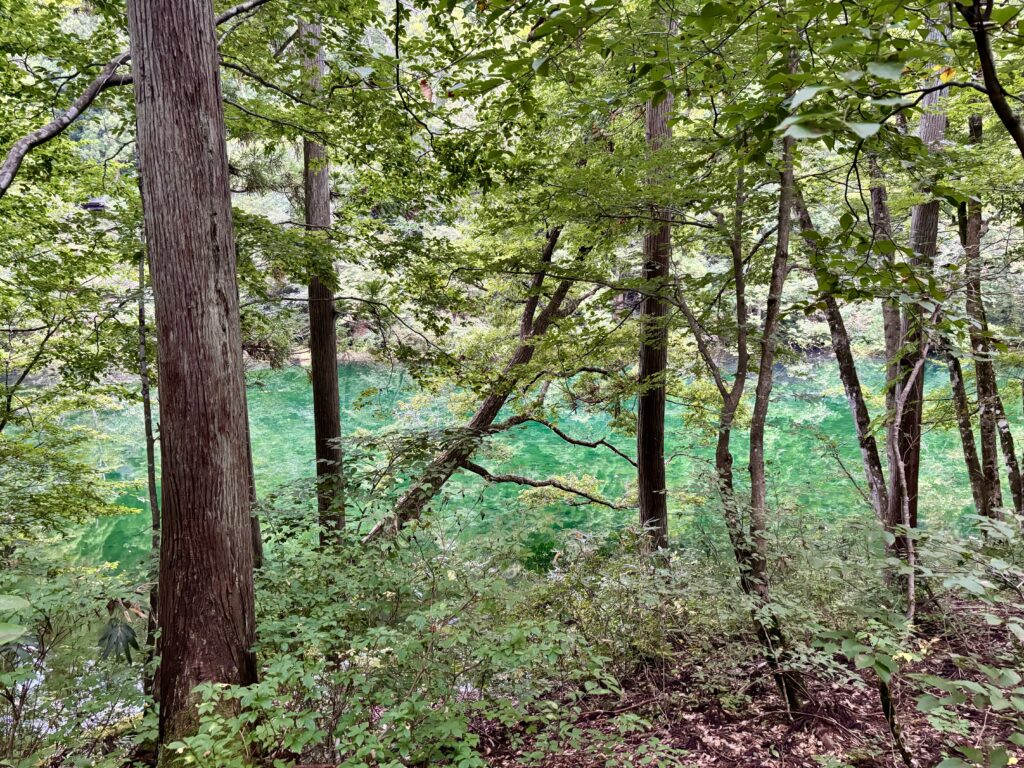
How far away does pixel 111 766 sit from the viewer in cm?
207

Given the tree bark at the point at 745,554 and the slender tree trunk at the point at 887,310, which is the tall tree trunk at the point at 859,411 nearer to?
the slender tree trunk at the point at 887,310

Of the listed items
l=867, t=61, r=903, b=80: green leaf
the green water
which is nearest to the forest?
l=867, t=61, r=903, b=80: green leaf

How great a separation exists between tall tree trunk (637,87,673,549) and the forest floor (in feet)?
6.36

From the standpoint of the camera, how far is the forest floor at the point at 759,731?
2408mm

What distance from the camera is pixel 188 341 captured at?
7.97 feet

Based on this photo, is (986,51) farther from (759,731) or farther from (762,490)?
(759,731)

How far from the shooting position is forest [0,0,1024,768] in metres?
1.76

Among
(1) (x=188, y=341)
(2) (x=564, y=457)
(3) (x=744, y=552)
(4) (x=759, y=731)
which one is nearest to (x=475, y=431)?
(3) (x=744, y=552)

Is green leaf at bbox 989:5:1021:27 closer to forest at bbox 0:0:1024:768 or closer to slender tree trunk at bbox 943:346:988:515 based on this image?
forest at bbox 0:0:1024:768

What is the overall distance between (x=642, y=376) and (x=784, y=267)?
2.84 m

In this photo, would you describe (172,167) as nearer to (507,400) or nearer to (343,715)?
(343,715)

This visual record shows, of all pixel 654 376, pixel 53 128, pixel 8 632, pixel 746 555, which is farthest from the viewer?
pixel 654 376

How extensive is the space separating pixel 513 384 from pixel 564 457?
341 inches

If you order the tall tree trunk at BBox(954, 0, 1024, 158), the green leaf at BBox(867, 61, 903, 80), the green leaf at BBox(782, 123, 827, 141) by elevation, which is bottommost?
the green leaf at BBox(782, 123, 827, 141)
